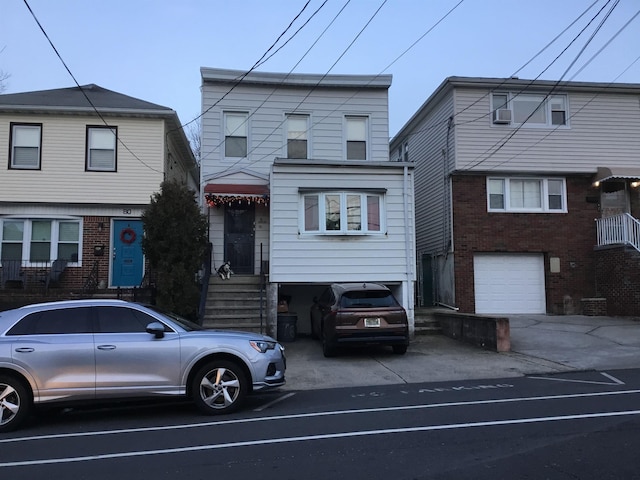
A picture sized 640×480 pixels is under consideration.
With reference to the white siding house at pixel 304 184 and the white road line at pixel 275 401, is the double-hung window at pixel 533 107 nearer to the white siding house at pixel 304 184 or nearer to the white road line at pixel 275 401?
the white siding house at pixel 304 184

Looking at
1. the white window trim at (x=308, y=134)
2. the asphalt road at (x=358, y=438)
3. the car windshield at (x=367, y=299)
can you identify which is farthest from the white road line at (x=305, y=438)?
the white window trim at (x=308, y=134)

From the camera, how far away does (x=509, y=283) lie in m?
18.5

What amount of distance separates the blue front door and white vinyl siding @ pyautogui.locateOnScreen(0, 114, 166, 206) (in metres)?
0.73

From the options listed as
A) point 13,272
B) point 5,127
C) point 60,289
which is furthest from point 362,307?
point 5,127

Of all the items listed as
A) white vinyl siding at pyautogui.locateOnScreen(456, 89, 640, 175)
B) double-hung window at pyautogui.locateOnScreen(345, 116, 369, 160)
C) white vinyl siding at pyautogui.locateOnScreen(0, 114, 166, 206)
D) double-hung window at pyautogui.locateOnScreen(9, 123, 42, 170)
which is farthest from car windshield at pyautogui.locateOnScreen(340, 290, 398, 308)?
double-hung window at pyautogui.locateOnScreen(9, 123, 42, 170)

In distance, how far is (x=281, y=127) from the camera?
1833 centimetres

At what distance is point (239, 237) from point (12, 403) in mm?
11069

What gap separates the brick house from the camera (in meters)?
18.2

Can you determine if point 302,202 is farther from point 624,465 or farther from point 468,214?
point 624,465

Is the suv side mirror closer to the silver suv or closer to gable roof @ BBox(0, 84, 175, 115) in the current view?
the silver suv

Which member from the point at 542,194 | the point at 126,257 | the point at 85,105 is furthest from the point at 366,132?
the point at 85,105

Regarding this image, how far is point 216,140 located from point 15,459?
13388mm

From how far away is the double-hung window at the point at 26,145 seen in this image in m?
17.8

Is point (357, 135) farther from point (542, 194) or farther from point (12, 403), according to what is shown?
point (12, 403)
